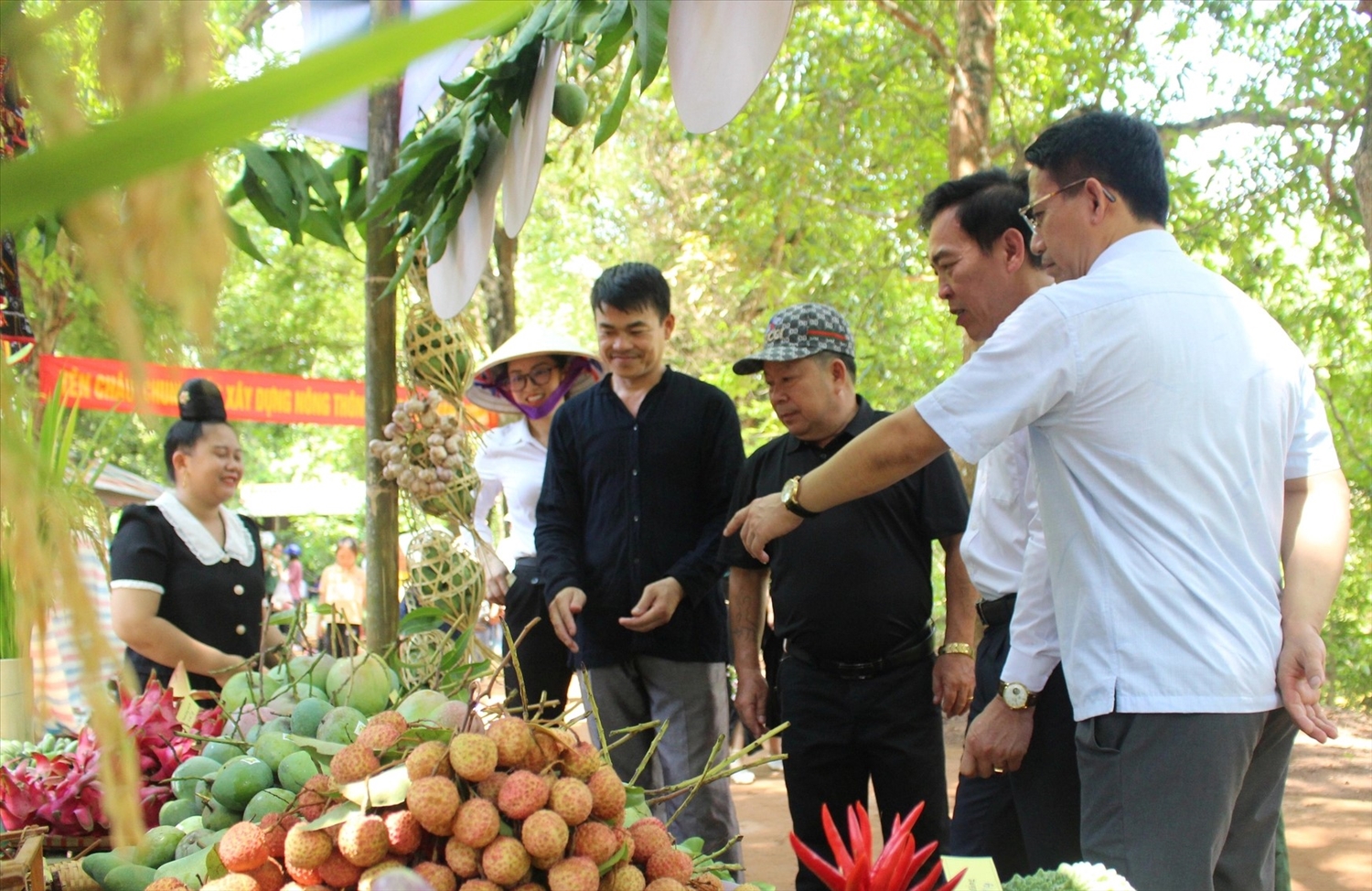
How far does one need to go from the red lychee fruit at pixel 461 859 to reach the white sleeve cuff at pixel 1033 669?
1206 mm

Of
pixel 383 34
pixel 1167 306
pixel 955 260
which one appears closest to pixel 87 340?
pixel 955 260

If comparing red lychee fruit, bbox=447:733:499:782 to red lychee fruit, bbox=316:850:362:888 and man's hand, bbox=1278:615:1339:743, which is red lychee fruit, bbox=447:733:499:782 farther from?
man's hand, bbox=1278:615:1339:743

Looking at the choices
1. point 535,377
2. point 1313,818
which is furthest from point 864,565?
point 1313,818

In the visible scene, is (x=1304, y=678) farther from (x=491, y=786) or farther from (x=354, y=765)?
(x=354, y=765)

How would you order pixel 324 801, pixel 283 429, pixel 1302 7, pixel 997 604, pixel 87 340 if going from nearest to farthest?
pixel 324 801 < pixel 997 604 < pixel 1302 7 < pixel 87 340 < pixel 283 429

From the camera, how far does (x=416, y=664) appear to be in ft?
7.52

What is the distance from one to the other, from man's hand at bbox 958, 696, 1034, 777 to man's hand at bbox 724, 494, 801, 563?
518mm

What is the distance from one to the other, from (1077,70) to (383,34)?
795 centimetres

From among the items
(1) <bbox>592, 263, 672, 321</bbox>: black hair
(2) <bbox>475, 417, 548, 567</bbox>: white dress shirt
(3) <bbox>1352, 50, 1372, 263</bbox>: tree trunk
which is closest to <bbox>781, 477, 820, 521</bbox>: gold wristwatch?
(1) <bbox>592, 263, 672, 321</bbox>: black hair

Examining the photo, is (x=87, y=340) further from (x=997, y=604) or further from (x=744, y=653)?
(x=997, y=604)

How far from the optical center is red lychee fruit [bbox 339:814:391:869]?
1.17 m

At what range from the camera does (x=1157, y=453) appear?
1.71m

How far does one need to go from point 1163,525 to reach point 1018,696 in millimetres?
509

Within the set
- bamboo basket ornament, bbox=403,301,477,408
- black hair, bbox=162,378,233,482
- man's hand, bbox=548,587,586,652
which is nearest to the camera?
man's hand, bbox=548,587,586,652
